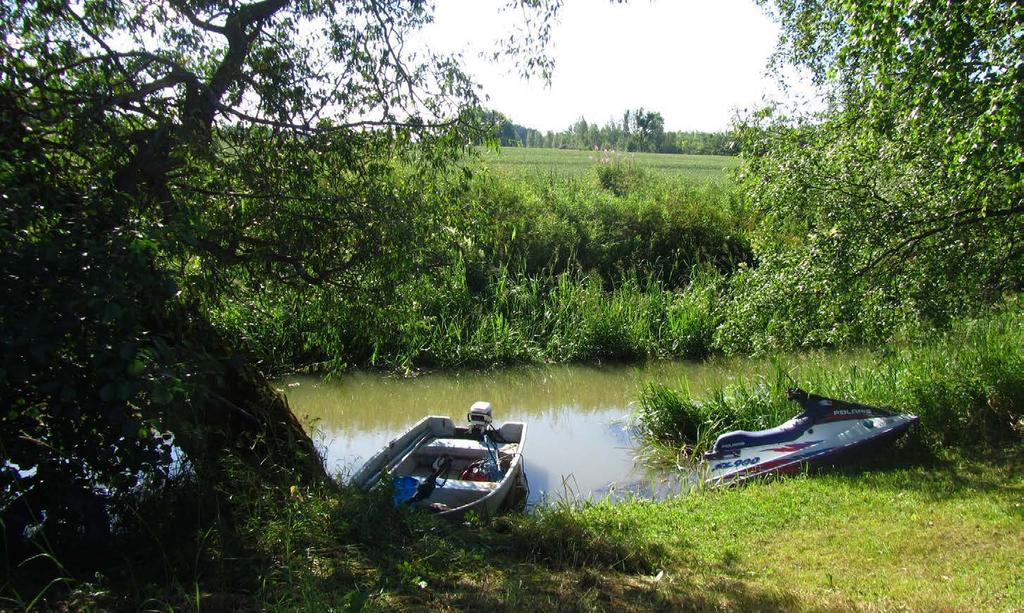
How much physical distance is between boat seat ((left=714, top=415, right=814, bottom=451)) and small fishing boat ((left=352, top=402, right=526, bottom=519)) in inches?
95.5

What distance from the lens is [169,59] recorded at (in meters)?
5.65

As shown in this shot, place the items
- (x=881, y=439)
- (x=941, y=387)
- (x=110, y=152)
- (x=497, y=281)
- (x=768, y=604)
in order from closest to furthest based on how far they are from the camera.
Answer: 1. (x=768, y=604)
2. (x=110, y=152)
3. (x=881, y=439)
4. (x=941, y=387)
5. (x=497, y=281)

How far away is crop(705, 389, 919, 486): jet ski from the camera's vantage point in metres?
8.87

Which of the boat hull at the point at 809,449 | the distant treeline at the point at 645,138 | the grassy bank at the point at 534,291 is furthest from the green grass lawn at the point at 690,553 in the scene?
the distant treeline at the point at 645,138

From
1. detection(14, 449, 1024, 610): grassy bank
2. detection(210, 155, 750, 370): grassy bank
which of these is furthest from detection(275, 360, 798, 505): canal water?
detection(14, 449, 1024, 610): grassy bank

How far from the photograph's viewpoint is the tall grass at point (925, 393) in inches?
378

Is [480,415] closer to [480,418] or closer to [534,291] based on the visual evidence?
[480,418]

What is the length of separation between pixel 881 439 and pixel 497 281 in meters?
10.8

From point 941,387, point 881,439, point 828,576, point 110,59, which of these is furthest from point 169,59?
point 941,387

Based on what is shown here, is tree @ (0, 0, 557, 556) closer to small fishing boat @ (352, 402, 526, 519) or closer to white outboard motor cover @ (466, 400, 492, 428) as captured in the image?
small fishing boat @ (352, 402, 526, 519)

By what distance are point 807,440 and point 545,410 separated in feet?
18.4

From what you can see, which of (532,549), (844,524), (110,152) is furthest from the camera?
(844,524)

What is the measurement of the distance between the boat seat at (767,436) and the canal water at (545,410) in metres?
0.69

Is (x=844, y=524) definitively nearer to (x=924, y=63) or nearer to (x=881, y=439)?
(x=881, y=439)
